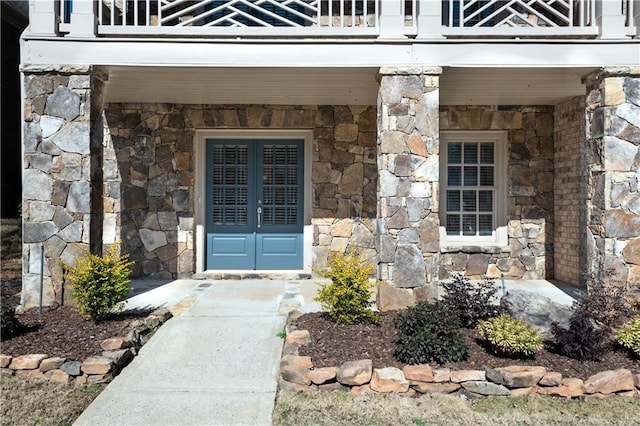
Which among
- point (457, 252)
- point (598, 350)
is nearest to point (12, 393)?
point (598, 350)

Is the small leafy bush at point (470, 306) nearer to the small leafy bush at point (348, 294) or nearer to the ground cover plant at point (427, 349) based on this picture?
the ground cover plant at point (427, 349)

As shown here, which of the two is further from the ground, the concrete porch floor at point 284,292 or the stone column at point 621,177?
the stone column at point 621,177

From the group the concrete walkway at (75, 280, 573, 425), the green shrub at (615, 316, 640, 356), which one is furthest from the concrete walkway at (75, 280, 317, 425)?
the green shrub at (615, 316, 640, 356)

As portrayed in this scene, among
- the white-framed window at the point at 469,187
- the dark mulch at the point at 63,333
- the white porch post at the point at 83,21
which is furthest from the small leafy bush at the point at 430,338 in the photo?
the white porch post at the point at 83,21

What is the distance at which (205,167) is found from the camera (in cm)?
774

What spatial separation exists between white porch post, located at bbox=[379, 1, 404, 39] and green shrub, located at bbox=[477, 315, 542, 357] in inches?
133

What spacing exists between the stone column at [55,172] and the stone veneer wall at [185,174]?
1.97 m

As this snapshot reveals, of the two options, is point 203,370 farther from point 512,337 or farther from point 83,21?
point 83,21

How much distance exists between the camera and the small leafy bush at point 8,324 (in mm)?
4367

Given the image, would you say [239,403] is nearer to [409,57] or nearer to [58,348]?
[58,348]

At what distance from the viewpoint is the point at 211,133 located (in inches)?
303

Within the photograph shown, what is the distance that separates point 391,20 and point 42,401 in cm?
506

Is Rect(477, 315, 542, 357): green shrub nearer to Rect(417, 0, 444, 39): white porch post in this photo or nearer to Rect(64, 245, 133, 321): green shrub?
Rect(417, 0, 444, 39): white porch post

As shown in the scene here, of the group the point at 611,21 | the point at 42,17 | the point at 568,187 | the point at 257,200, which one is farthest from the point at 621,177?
the point at 42,17
